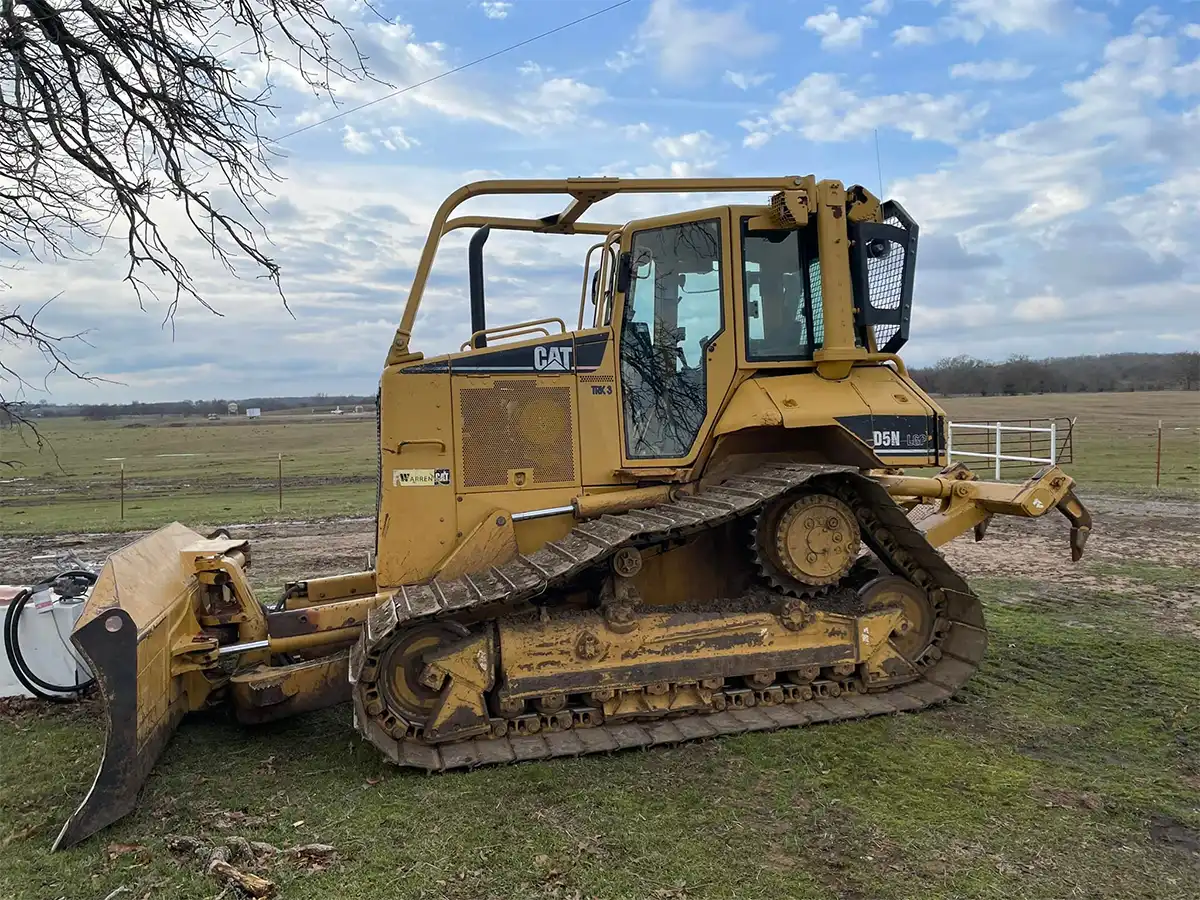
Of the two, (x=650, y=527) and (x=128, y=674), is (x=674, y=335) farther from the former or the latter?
(x=128, y=674)

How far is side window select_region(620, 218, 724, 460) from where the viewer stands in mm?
6008

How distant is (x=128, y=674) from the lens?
445cm

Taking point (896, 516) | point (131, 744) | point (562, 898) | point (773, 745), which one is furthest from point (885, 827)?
point (131, 744)

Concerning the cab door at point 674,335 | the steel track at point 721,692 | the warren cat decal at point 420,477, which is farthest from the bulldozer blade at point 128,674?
the cab door at point 674,335

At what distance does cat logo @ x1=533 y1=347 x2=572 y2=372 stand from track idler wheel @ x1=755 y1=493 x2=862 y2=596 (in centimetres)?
170

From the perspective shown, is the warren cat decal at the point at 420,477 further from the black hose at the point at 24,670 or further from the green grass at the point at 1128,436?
the green grass at the point at 1128,436

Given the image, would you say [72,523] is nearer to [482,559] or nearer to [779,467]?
[482,559]

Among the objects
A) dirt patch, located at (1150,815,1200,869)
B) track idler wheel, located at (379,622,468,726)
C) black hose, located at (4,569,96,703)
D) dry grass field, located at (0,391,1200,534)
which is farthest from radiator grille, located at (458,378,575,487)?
dirt patch, located at (1150,815,1200,869)

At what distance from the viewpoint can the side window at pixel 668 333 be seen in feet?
19.7

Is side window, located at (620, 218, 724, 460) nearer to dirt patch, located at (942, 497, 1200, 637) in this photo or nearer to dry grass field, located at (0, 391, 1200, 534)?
dry grass field, located at (0, 391, 1200, 534)

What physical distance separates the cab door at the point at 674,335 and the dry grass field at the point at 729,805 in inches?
83.3

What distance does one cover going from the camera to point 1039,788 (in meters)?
4.58

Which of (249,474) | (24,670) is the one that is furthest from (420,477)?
(249,474)

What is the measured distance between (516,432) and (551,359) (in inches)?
22.2
